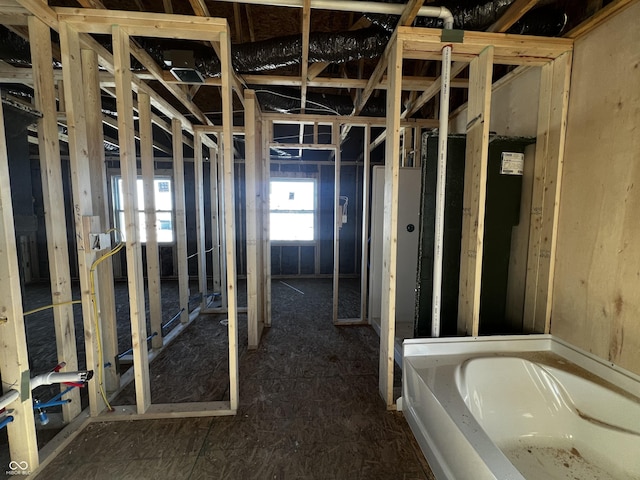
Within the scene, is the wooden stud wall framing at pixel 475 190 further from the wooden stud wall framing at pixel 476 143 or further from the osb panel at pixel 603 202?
the osb panel at pixel 603 202

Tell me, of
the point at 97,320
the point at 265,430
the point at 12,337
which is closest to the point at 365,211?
the point at 265,430

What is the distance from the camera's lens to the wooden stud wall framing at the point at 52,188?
4.99 ft

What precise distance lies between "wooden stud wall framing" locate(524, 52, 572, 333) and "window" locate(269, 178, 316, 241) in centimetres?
408

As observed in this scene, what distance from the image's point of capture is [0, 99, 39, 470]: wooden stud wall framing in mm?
1290

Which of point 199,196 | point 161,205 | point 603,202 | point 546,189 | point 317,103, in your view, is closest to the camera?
point 603,202

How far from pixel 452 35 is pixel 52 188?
258 centimetres

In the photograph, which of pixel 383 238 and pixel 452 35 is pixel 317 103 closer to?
pixel 452 35

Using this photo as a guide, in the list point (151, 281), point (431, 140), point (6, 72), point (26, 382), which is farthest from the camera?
point (151, 281)

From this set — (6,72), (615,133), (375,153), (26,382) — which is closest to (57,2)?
(6,72)

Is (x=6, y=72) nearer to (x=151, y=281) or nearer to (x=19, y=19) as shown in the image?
(x=19, y=19)

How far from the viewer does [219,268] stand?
3963mm

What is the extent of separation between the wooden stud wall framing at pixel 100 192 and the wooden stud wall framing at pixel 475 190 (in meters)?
2.48

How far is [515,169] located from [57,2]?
3747 millimetres

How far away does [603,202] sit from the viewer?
1.54 meters
